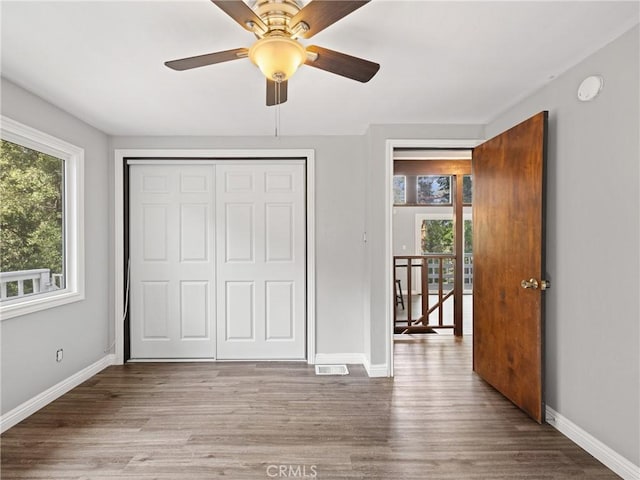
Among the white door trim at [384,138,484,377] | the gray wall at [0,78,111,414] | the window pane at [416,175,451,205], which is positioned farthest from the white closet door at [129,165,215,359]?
the window pane at [416,175,451,205]

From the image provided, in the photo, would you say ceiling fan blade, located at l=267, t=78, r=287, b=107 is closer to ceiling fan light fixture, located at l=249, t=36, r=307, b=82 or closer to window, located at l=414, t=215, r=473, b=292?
ceiling fan light fixture, located at l=249, t=36, r=307, b=82

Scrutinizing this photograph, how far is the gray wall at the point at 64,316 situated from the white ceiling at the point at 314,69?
167mm

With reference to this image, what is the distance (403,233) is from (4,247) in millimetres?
7608

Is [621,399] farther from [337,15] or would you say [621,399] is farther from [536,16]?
[337,15]

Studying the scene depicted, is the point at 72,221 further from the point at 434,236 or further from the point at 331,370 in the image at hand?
the point at 434,236

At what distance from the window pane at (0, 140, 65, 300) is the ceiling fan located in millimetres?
1845

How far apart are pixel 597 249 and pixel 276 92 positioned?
Result: 6.72ft

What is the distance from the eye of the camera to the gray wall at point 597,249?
1.96m

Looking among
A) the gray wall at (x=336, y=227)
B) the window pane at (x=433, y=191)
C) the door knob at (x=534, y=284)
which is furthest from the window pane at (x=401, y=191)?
the door knob at (x=534, y=284)

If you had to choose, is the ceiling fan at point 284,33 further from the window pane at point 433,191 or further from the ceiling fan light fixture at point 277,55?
the window pane at point 433,191

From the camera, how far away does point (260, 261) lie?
156 inches

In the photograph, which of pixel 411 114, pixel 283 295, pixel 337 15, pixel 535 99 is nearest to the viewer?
pixel 337 15

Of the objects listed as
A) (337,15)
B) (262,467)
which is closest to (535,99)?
(337,15)

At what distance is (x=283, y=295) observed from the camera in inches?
156
